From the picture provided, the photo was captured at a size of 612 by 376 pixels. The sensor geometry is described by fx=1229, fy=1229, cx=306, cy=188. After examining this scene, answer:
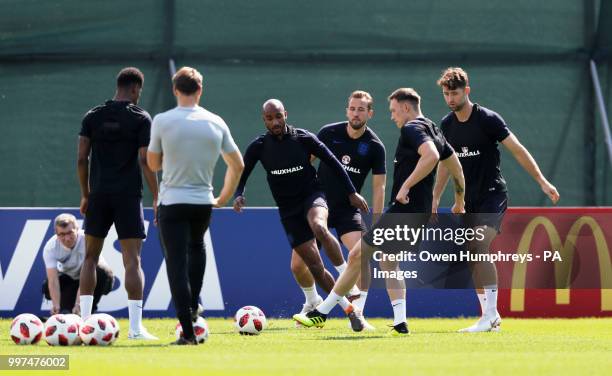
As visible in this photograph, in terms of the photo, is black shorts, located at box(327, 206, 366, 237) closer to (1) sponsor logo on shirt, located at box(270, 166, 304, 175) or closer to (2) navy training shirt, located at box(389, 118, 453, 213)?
(1) sponsor logo on shirt, located at box(270, 166, 304, 175)

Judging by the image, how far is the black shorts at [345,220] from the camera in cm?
1202

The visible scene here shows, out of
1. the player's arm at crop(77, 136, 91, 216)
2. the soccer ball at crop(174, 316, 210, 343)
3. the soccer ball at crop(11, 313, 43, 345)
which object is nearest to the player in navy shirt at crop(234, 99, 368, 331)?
the player's arm at crop(77, 136, 91, 216)

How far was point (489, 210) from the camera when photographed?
11234mm

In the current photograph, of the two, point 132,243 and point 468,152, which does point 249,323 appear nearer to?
point 132,243

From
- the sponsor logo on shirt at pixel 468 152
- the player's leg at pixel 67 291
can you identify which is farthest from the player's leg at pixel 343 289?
the player's leg at pixel 67 291

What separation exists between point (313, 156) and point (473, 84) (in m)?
6.38

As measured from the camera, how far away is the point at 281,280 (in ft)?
45.8

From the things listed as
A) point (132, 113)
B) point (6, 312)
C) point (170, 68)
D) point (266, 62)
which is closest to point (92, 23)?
point (170, 68)

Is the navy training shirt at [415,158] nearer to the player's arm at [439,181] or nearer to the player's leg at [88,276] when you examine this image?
the player's arm at [439,181]

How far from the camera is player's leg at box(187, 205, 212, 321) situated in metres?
8.71

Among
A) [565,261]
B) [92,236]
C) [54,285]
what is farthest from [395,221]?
[565,261]

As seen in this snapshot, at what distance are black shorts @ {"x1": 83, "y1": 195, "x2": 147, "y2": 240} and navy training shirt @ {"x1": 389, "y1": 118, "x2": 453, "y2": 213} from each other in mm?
2187

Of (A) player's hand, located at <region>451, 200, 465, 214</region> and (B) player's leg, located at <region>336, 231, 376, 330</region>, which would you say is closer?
(A) player's hand, located at <region>451, 200, 465, 214</region>

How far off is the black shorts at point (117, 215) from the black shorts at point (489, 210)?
10.4 feet
